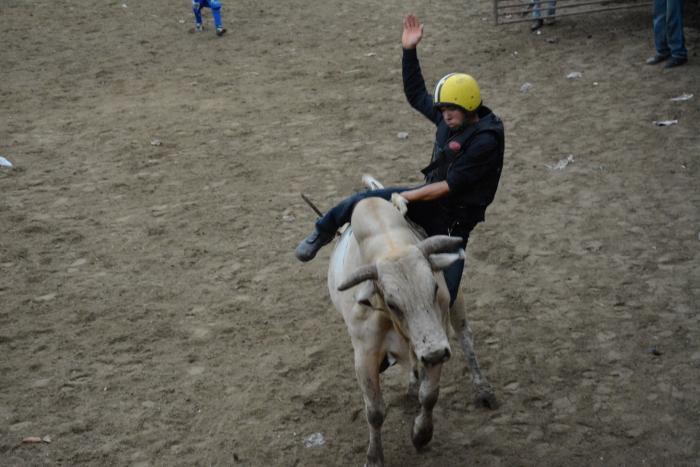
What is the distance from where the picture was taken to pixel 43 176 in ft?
29.2

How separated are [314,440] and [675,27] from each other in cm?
783

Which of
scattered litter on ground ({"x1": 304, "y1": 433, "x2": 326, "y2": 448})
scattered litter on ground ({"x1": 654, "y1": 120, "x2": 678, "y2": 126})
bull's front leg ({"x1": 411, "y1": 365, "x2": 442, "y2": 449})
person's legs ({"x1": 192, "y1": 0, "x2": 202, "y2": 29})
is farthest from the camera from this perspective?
person's legs ({"x1": 192, "y1": 0, "x2": 202, "y2": 29})

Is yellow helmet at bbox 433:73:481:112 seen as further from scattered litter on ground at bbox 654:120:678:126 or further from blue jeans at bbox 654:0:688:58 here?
blue jeans at bbox 654:0:688:58

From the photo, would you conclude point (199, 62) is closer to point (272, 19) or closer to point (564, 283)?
point (272, 19)

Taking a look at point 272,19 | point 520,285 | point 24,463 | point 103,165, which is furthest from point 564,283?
point 272,19

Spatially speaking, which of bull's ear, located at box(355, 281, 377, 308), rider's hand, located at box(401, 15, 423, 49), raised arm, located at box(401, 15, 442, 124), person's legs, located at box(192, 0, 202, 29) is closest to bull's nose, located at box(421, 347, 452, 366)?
bull's ear, located at box(355, 281, 377, 308)

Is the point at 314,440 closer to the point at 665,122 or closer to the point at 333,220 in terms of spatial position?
the point at 333,220

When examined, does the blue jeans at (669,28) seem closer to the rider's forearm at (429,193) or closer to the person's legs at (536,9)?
the person's legs at (536,9)

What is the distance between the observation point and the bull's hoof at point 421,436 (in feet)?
14.6

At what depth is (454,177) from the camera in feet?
14.8

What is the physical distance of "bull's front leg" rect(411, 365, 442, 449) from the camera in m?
4.16

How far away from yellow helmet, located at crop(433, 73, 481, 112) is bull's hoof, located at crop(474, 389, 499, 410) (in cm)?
176

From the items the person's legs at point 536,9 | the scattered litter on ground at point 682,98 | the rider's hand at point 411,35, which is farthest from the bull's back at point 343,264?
the person's legs at point 536,9

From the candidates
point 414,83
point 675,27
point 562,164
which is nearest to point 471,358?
A: point 414,83
